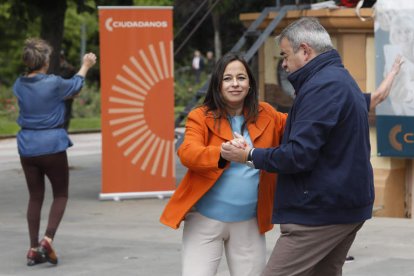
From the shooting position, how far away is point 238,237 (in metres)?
5.59

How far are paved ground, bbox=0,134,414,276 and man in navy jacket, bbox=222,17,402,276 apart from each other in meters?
3.32

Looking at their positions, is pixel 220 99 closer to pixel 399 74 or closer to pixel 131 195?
pixel 399 74

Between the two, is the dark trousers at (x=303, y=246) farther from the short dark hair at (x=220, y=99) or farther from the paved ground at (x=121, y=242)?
the paved ground at (x=121, y=242)

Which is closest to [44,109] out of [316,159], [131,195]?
[131,195]

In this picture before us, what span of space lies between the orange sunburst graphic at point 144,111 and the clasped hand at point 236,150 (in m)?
7.91

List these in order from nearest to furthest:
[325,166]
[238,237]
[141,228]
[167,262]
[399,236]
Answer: [325,166]
[238,237]
[167,262]
[399,236]
[141,228]

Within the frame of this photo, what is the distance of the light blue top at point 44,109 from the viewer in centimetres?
882

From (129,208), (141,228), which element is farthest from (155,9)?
(141,228)

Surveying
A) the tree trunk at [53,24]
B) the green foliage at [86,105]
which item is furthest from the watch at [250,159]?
the green foliage at [86,105]

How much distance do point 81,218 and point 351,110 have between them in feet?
23.2

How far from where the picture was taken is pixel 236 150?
5.05m

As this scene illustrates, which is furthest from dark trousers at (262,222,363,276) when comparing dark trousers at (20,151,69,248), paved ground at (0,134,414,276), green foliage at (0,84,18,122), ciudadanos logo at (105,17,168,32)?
green foliage at (0,84,18,122)

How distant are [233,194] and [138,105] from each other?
24.9ft

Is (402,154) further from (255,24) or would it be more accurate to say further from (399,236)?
(255,24)
